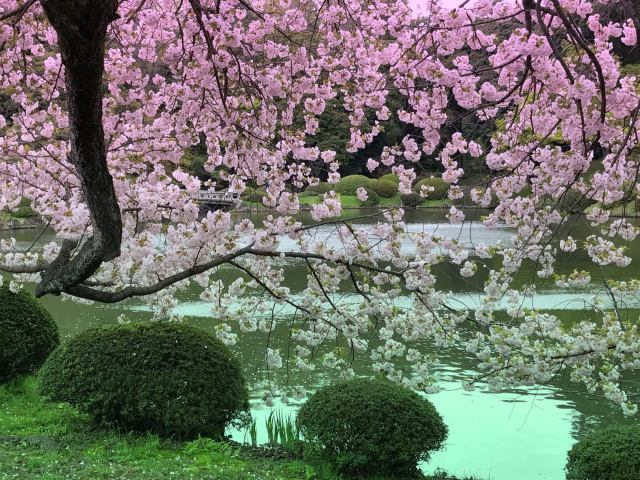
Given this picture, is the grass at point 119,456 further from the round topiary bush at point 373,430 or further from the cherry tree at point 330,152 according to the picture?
the cherry tree at point 330,152

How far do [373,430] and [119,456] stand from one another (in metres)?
1.62

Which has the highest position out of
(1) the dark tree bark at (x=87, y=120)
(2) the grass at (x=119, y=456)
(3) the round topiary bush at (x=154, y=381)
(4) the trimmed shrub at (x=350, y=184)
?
(4) the trimmed shrub at (x=350, y=184)

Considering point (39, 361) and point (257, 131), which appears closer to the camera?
point (257, 131)

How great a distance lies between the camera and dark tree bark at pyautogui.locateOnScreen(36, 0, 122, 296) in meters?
2.16

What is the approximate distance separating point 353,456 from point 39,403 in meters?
2.90

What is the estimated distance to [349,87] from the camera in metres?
4.42

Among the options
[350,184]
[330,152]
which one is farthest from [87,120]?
[350,184]

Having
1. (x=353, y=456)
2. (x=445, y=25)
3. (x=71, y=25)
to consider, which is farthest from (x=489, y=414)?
(x=71, y=25)

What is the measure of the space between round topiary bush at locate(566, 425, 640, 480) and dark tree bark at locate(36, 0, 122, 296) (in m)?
2.95

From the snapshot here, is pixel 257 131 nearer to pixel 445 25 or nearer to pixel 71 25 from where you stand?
pixel 445 25

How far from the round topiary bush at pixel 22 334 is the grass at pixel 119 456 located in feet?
2.69

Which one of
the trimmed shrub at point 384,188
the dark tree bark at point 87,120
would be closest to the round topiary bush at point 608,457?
the dark tree bark at point 87,120

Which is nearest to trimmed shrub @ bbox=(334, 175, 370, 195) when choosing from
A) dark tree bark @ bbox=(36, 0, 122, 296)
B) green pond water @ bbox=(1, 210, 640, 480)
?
green pond water @ bbox=(1, 210, 640, 480)

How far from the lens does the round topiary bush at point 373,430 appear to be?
13.2 ft
